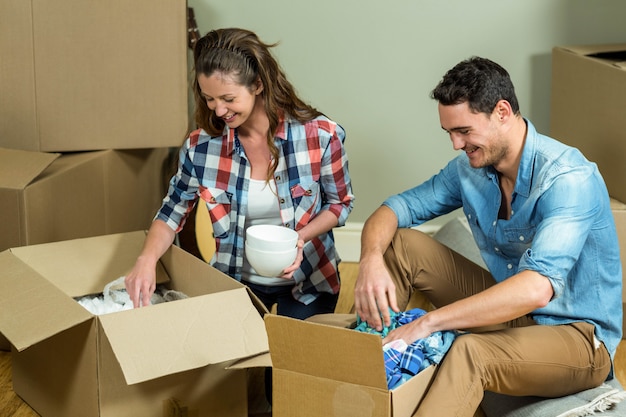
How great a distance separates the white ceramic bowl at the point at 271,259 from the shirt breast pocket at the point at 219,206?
12.9 inches

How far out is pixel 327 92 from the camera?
121 inches

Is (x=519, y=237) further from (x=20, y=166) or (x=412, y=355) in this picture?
(x=20, y=166)

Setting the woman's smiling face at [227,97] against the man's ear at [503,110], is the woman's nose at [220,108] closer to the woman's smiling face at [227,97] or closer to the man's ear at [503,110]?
the woman's smiling face at [227,97]

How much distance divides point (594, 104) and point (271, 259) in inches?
48.6

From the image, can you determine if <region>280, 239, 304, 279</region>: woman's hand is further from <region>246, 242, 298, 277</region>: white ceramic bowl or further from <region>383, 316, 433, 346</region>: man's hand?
<region>383, 316, 433, 346</region>: man's hand

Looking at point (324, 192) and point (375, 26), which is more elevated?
point (375, 26)

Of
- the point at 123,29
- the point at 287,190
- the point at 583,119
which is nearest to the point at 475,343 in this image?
the point at 287,190

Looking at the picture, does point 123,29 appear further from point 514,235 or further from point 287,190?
point 514,235

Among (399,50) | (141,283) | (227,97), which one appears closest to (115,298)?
(141,283)

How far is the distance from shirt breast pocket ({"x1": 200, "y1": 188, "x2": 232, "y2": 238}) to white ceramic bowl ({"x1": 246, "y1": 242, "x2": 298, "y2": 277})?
0.33m

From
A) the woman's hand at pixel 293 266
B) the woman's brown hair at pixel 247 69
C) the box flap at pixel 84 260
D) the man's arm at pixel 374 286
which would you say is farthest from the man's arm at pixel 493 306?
the box flap at pixel 84 260

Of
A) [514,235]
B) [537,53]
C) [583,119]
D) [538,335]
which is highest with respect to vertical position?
[537,53]

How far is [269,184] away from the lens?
2160 millimetres

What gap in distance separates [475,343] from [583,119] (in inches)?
48.1
